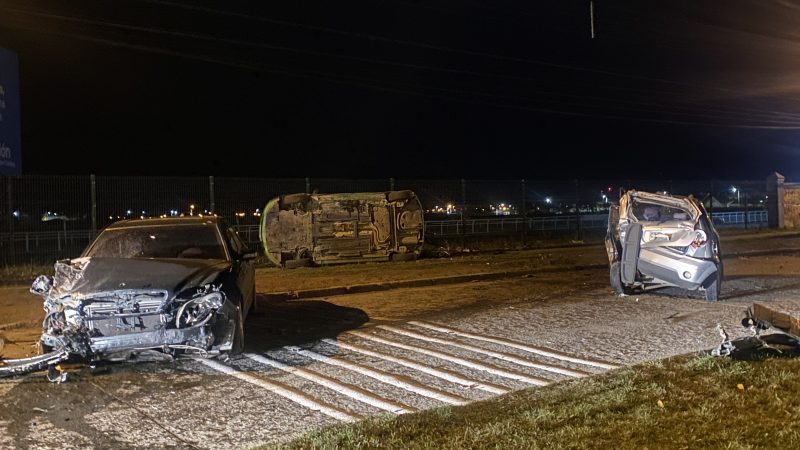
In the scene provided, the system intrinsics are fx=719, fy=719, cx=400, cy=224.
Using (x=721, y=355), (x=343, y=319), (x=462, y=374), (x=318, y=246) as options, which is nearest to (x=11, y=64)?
(x=318, y=246)

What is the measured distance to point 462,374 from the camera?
720 cm

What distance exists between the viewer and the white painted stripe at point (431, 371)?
6695 millimetres

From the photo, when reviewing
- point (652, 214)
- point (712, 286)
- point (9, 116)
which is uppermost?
point (9, 116)

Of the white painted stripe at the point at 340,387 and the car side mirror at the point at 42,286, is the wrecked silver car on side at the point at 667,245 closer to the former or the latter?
the white painted stripe at the point at 340,387

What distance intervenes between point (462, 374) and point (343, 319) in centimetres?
382

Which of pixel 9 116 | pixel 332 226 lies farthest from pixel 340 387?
pixel 332 226

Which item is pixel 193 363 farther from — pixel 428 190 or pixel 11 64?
pixel 428 190

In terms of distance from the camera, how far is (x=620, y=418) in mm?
5148

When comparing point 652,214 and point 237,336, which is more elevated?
point 652,214

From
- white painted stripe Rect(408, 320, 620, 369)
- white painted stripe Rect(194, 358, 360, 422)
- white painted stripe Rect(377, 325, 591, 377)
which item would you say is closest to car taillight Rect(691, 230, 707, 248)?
white painted stripe Rect(408, 320, 620, 369)

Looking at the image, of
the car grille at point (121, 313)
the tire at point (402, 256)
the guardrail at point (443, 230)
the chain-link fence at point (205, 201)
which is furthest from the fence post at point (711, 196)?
the car grille at point (121, 313)

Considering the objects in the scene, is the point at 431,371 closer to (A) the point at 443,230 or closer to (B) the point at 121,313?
(B) the point at 121,313

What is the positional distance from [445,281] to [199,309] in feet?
27.7

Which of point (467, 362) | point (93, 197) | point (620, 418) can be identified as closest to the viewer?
point (620, 418)
